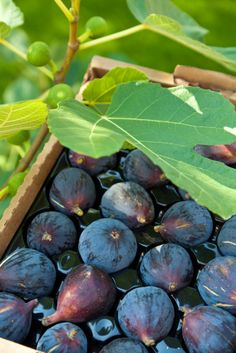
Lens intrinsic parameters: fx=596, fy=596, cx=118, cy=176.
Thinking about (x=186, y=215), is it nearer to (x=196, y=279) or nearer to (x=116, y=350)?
(x=196, y=279)

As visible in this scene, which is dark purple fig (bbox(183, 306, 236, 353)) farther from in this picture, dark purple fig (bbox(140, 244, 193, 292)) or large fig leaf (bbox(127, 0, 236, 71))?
large fig leaf (bbox(127, 0, 236, 71))

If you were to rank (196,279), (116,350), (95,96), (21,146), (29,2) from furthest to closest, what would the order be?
(29,2)
(21,146)
(95,96)
(196,279)
(116,350)

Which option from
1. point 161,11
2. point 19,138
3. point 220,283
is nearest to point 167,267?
point 220,283

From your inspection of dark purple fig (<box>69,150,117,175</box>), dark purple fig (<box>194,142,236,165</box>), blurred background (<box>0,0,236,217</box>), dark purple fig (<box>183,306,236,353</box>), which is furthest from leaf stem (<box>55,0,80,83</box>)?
blurred background (<box>0,0,236,217</box>)

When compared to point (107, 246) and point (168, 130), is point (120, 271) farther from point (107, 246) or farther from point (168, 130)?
point (168, 130)

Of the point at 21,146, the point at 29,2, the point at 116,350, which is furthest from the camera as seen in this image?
the point at 29,2

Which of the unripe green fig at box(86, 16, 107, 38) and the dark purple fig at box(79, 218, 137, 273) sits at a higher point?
the unripe green fig at box(86, 16, 107, 38)

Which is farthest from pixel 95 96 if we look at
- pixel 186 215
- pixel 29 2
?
pixel 29 2
